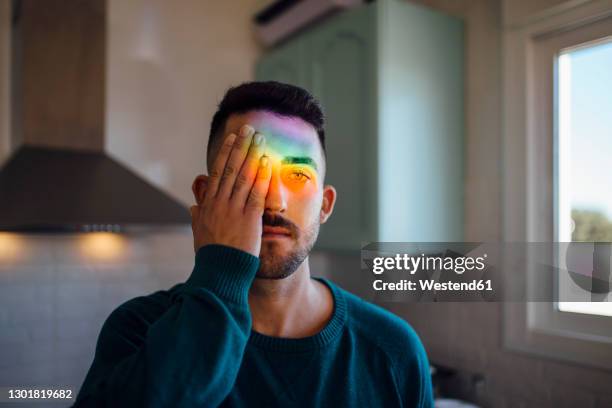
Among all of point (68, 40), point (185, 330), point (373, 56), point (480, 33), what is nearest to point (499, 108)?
point (480, 33)

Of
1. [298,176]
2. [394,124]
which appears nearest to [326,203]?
A: [298,176]

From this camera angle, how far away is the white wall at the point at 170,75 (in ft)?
6.33

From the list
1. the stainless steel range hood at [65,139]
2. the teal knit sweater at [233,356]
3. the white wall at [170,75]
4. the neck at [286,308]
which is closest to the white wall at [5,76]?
the stainless steel range hood at [65,139]

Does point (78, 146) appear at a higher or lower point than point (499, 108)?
lower

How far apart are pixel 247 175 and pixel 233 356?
0.24 m

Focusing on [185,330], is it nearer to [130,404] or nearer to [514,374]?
[130,404]

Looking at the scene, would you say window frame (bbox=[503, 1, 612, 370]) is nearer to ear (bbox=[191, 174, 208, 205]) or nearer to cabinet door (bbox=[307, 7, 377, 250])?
cabinet door (bbox=[307, 7, 377, 250])

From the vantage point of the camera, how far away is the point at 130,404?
24.0 inches

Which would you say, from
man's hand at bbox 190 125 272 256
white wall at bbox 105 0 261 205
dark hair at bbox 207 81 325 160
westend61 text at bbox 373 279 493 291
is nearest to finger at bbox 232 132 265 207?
man's hand at bbox 190 125 272 256

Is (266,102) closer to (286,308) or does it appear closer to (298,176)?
(298,176)

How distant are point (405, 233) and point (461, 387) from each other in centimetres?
56

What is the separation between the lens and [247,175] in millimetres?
689

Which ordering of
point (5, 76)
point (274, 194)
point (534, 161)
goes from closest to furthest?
point (274, 194), point (534, 161), point (5, 76)

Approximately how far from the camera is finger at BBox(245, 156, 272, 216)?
2.26 feet
